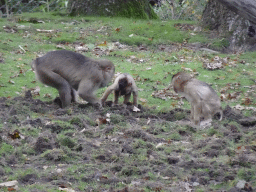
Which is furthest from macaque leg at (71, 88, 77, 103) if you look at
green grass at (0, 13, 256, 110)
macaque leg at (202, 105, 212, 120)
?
macaque leg at (202, 105, 212, 120)

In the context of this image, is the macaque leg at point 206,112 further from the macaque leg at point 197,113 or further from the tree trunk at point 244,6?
the tree trunk at point 244,6

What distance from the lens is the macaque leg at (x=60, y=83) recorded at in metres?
8.13

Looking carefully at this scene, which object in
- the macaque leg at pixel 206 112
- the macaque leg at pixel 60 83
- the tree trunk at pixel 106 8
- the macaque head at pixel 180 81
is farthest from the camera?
the tree trunk at pixel 106 8

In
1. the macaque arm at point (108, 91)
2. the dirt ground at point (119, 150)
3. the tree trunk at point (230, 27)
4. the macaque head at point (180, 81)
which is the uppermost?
the tree trunk at point (230, 27)

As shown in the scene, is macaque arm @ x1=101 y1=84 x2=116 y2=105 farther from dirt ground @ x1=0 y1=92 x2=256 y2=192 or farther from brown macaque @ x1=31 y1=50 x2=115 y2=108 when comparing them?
dirt ground @ x1=0 y1=92 x2=256 y2=192

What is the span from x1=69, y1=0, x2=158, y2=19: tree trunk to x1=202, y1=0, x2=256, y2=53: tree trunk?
12.5ft

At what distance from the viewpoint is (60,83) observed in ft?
26.8

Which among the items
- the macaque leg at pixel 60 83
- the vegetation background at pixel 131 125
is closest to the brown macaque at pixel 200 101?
the vegetation background at pixel 131 125

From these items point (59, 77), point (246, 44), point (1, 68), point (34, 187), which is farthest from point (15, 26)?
point (34, 187)

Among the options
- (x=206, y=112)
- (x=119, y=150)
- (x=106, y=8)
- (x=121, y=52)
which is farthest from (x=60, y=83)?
(x=106, y=8)

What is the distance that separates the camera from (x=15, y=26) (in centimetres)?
1465

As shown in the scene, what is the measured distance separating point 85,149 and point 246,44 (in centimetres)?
965

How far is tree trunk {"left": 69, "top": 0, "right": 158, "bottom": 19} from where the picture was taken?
17.0 metres

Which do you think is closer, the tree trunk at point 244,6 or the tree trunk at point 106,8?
the tree trunk at point 244,6
